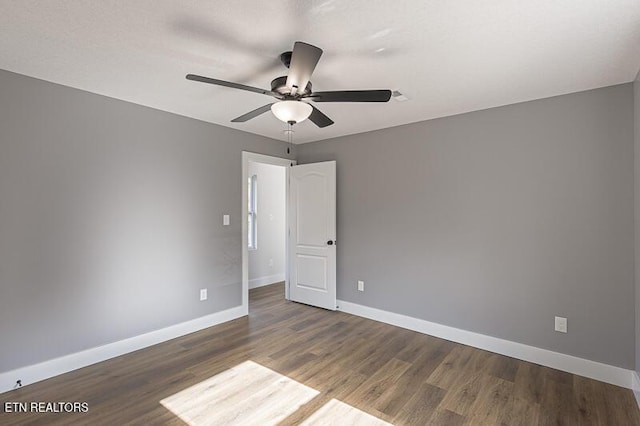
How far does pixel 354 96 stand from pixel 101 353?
10.3ft

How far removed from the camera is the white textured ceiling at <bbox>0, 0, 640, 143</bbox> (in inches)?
64.9

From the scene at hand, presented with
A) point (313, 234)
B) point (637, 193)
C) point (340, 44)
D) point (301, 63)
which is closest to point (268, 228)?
point (313, 234)

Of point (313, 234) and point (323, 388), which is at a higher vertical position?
point (313, 234)

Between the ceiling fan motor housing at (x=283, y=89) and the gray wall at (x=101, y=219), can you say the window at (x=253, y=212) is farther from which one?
the ceiling fan motor housing at (x=283, y=89)

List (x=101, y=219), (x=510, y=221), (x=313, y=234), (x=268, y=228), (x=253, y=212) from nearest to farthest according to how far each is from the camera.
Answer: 1. (x=101, y=219)
2. (x=510, y=221)
3. (x=313, y=234)
4. (x=253, y=212)
5. (x=268, y=228)

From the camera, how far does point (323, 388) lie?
2461 millimetres

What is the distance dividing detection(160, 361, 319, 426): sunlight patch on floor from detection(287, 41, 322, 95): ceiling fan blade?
217 centimetres

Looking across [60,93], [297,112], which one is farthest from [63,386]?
[297,112]

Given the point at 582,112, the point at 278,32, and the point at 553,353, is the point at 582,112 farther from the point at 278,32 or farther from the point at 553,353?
the point at 278,32

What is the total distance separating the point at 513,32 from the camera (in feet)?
6.04

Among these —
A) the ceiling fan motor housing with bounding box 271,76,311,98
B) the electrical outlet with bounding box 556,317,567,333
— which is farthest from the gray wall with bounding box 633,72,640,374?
the ceiling fan motor housing with bounding box 271,76,311,98

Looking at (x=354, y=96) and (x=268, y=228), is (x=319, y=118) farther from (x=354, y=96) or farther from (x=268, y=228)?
(x=268, y=228)

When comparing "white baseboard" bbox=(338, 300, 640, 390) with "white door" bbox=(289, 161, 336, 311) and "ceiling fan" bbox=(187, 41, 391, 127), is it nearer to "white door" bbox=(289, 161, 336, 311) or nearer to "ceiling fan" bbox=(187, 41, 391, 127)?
"white door" bbox=(289, 161, 336, 311)

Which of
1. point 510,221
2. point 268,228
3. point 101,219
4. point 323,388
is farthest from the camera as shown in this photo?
point 268,228
